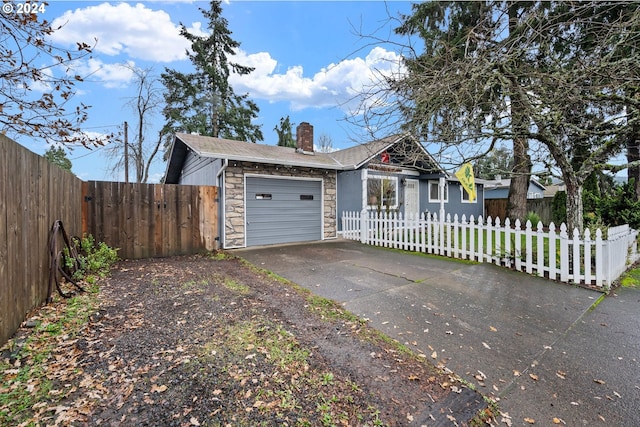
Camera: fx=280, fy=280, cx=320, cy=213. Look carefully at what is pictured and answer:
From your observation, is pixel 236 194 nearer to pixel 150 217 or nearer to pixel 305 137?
pixel 150 217

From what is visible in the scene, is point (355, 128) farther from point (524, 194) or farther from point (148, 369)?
point (524, 194)

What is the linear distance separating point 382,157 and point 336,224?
365 centimetres

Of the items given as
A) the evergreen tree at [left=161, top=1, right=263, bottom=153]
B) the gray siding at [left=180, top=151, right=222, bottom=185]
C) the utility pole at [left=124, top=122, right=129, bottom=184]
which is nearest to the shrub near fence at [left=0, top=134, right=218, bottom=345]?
the gray siding at [left=180, top=151, right=222, bottom=185]

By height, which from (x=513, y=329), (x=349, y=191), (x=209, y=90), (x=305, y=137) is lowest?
(x=513, y=329)

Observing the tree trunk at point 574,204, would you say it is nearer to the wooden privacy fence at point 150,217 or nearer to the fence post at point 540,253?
the fence post at point 540,253

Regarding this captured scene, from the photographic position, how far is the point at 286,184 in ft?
29.1

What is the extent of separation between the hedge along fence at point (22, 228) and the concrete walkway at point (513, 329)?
3.20 metres

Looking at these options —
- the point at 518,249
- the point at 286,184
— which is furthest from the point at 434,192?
the point at 518,249

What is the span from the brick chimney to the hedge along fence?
7.63 metres

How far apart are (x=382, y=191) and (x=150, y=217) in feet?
26.8

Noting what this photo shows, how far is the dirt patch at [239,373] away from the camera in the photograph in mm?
1759

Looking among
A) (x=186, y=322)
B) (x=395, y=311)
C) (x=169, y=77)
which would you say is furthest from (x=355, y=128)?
(x=169, y=77)

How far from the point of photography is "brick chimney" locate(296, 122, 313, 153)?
1059 centimetres

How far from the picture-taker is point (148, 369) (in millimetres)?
2184
